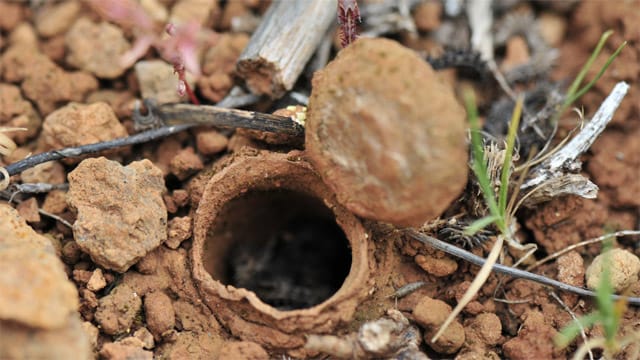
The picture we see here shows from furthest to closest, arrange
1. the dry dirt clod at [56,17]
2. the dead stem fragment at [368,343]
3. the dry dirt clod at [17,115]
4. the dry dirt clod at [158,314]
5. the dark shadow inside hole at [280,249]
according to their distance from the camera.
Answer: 1. the dry dirt clod at [56,17]
2. the dark shadow inside hole at [280,249]
3. the dry dirt clod at [17,115]
4. the dry dirt clod at [158,314]
5. the dead stem fragment at [368,343]

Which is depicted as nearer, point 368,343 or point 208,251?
point 368,343

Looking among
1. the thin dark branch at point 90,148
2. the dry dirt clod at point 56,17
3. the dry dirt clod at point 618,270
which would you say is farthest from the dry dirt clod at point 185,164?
the dry dirt clod at point 618,270

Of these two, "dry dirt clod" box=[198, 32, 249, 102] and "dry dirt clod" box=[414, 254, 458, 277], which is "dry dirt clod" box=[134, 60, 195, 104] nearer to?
"dry dirt clod" box=[198, 32, 249, 102]

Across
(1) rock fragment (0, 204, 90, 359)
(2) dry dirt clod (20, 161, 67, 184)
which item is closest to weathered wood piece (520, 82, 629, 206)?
(1) rock fragment (0, 204, 90, 359)

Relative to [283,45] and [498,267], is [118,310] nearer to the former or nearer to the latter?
[283,45]

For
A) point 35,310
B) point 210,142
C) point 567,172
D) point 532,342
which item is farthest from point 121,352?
point 567,172

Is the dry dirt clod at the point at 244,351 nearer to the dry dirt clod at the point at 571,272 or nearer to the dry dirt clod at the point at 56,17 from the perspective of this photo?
the dry dirt clod at the point at 571,272
